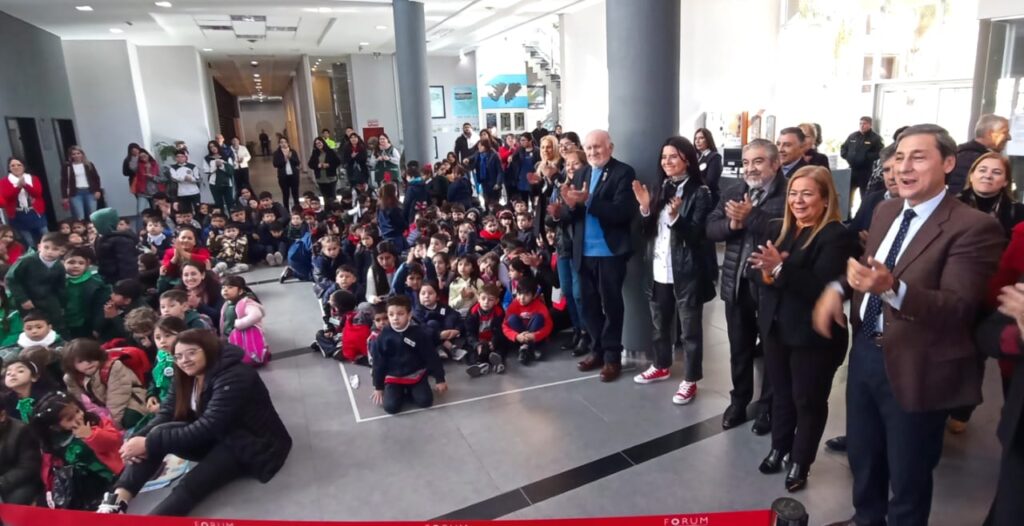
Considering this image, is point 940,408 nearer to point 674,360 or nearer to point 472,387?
point 674,360

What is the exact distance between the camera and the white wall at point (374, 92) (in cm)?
1703

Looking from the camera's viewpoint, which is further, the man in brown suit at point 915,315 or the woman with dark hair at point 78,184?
the woman with dark hair at point 78,184

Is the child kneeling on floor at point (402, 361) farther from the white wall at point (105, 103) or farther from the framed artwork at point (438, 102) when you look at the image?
the framed artwork at point (438, 102)

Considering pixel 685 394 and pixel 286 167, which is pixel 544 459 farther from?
pixel 286 167

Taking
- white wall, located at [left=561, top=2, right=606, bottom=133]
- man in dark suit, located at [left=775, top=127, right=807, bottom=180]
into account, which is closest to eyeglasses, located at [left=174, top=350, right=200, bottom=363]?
man in dark suit, located at [left=775, top=127, right=807, bottom=180]

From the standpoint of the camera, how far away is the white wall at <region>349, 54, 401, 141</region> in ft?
55.9

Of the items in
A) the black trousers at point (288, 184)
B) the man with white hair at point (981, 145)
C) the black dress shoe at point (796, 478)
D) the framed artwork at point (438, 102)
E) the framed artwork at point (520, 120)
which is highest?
the framed artwork at point (438, 102)

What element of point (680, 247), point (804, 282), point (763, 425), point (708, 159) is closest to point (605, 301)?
point (680, 247)

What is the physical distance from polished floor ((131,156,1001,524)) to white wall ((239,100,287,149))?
114 ft

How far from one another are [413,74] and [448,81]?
8108mm

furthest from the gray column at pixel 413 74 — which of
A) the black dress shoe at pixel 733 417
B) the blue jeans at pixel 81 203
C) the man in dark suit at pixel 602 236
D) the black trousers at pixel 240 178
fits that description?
the black dress shoe at pixel 733 417

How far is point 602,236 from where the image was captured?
405 centimetres

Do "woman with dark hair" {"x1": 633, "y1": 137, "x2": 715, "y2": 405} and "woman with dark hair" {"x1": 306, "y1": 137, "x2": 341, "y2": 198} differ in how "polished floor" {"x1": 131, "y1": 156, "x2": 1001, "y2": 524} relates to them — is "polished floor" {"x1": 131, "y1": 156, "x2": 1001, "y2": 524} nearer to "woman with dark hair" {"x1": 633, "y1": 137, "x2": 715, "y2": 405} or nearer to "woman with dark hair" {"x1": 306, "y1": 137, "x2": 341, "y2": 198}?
"woman with dark hair" {"x1": 633, "y1": 137, "x2": 715, "y2": 405}

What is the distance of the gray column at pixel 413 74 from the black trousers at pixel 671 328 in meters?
7.84
